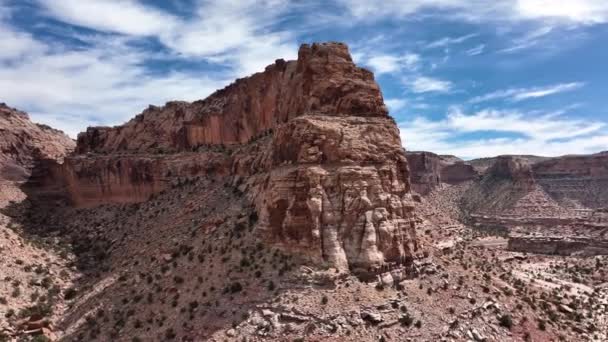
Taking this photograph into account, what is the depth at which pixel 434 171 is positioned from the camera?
123 m

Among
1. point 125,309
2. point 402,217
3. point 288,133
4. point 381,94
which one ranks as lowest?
point 125,309

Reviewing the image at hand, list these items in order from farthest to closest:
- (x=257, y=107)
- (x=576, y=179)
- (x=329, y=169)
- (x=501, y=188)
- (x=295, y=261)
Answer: (x=576, y=179), (x=501, y=188), (x=257, y=107), (x=329, y=169), (x=295, y=261)

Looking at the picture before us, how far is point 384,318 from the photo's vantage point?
2438 centimetres

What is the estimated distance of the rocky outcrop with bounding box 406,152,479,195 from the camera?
4555 inches

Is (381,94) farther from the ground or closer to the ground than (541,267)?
farther from the ground

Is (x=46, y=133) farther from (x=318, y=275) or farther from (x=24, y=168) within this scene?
(x=318, y=275)

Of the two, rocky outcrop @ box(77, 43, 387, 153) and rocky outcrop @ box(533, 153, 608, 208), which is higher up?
rocky outcrop @ box(77, 43, 387, 153)

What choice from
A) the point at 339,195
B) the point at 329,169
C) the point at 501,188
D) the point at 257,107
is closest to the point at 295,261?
the point at 339,195

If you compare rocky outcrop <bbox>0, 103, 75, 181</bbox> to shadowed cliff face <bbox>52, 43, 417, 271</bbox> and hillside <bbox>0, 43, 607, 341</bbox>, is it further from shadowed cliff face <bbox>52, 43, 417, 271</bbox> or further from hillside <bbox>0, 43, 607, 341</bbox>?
shadowed cliff face <bbox>52, 43, 417, 271</bbox>

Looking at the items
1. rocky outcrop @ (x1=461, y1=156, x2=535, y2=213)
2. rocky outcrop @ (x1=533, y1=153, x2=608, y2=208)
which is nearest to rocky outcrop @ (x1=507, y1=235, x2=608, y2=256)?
rocky outcrop @ (x1=461, y1=156, x2=535, y2=213)

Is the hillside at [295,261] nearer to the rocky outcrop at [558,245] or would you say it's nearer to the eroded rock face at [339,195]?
the eroded rock face at [339,195]

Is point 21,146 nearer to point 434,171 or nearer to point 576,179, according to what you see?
point 434,171

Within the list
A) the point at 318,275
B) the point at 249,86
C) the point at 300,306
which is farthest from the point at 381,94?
the point at 249,86

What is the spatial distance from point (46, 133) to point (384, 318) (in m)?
62.3
